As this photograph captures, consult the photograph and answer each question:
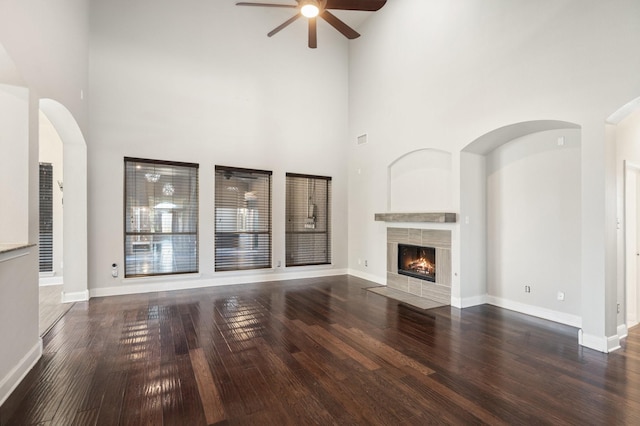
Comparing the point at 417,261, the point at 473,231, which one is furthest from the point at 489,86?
the point at 417,261

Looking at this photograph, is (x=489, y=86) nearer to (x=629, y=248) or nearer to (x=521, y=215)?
(x=521, y=215)

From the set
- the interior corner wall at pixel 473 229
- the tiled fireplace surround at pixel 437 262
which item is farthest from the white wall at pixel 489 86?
the tiled fireplace surround at pixel 437 262

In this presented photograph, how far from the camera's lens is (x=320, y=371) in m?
2.84

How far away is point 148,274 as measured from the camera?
19.0ft

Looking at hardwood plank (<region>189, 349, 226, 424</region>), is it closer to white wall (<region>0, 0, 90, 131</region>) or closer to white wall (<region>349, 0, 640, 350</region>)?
white wall (<region>0, 0, 90, 131</region>)

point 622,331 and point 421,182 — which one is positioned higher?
point 421,182

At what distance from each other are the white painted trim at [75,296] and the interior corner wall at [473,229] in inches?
238

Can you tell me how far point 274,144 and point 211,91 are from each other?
1.62 m

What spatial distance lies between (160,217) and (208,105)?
240 cm

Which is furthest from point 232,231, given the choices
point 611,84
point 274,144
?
point 611,84

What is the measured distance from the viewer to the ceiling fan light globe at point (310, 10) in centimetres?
431

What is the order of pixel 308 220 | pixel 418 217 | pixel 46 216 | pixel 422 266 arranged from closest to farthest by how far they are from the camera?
1. pixel 418 217
2. pixel 422 266
3. pixel 46 216
4. pixel 308 220

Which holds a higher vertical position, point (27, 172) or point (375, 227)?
point (27, 172)

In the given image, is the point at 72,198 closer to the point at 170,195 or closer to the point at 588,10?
the point at 170,195
